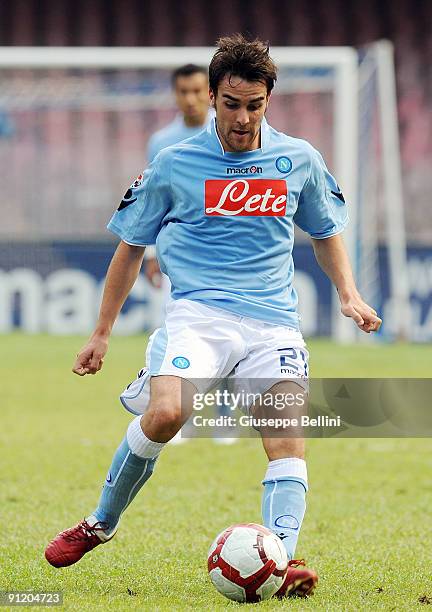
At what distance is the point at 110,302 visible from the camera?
4.29 metres

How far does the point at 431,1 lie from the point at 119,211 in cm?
2051

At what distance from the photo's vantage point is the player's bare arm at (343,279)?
4.14m

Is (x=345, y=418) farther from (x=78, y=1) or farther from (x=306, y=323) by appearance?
(x=78, y=1)

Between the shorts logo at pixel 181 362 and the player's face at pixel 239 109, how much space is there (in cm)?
75

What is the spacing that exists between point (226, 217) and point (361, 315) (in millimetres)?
566

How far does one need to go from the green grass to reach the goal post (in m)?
6.50

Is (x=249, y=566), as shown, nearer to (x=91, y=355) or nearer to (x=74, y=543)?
(x=74, y=543)

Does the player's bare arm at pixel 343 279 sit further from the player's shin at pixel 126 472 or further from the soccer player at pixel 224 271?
the player's shin at pixel 126 472

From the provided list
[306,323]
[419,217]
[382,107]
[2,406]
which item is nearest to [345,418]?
[2,406]

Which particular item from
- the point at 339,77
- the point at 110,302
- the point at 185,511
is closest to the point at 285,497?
the point at 110,302

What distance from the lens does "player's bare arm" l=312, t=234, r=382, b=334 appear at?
13.6 ft

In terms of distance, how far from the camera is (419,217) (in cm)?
2159

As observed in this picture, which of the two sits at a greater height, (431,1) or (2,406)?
(431,1)

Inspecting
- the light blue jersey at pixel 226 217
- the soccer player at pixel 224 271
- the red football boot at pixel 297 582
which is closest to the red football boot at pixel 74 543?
the soccer player at pixel 224 271
